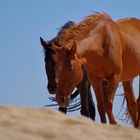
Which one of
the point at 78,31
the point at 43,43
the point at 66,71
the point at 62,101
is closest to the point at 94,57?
the point at 78,31

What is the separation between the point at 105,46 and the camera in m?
7.39

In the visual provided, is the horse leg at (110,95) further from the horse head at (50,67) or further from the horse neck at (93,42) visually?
the horse head at (50,67)

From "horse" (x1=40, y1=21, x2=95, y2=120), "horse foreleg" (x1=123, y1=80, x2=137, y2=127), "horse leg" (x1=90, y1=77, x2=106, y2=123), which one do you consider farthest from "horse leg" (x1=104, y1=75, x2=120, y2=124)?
"horse foreleg" (x1=123, y1=80, x2=137, y2=127)

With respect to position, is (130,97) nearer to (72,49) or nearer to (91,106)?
(91,106)

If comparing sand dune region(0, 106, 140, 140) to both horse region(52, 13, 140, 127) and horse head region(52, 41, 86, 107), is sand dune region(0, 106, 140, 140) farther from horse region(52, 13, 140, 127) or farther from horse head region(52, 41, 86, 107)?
horse region(52, 13, 140, 127)

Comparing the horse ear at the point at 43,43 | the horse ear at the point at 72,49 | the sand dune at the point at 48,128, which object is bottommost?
the sand dune at the point at 48,128

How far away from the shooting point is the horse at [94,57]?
273 inches

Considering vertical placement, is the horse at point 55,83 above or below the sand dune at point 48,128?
above

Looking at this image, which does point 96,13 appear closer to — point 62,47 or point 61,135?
point 62,47

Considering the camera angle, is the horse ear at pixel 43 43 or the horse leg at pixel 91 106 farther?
the horse leg at pixel 91 106

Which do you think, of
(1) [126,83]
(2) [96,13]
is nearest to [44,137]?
(2) [96,13]

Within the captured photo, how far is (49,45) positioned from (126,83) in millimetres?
1850

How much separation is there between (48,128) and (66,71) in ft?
11.9

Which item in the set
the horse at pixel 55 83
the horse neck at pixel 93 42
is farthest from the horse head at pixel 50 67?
the horse neck at pixel 93 42
